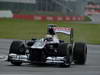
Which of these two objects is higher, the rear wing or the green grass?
the rear wing

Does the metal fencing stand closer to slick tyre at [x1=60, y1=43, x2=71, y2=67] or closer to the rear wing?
the rear wing

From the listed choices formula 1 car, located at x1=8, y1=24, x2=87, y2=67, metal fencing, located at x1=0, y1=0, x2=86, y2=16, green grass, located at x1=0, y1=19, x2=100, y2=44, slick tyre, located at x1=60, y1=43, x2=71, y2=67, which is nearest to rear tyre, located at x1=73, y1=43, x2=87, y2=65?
formula 1 car, located at x1=8, y1=24, x2=87, y2=67

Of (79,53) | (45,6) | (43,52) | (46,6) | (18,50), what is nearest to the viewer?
(43,52)

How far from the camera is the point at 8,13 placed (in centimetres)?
6794

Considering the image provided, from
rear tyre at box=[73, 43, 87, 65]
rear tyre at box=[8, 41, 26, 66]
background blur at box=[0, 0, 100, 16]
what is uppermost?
rear tyre at box=[8, 41, 26, 66]

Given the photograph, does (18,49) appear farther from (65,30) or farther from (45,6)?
(45,6)

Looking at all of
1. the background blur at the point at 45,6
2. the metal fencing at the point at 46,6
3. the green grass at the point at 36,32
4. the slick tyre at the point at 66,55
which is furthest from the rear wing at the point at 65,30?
the metal fencing at the point at 46,6

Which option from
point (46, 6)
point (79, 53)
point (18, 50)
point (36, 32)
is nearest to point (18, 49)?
point (18, 50)

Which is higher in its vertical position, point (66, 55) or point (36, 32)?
point (66, 55)

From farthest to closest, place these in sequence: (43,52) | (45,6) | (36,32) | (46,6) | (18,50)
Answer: (46,6), (45,6), (36,32), (18,50), (43,52)

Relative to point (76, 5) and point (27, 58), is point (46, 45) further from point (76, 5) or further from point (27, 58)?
point (76, 5)

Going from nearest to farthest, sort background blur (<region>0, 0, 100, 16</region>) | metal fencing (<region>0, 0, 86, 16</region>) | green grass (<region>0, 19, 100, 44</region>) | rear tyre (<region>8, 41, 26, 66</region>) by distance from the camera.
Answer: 1. rear tyre (<region>8, 41, 26, 66</region>)
2. green grass (<region>0, 19, 100, 44</region>)
3. background blur (<region>0, 0, 100, 16</region>)
4. metal fencing (<region>0, 0, 86, 16</region>)

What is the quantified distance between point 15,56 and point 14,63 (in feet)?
1.29

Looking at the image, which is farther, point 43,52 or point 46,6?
point 46,6
